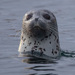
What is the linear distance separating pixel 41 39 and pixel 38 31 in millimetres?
427

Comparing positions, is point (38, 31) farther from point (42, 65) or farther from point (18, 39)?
point (18, 39)

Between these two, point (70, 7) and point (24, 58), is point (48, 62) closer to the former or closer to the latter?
point (24, 58)

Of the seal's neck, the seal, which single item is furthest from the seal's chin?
the seal's neck

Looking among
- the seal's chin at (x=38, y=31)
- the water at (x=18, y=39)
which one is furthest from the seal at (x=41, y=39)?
the water at (x=18, y=39)

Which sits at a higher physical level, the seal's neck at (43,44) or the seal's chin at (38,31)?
the seal's chin at (38,31)

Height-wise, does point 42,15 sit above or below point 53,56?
above

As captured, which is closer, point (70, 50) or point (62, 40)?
point (70, 50)

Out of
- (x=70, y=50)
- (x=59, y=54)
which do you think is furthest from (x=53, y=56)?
(x=70, y=50)

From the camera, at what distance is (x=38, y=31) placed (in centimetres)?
1294

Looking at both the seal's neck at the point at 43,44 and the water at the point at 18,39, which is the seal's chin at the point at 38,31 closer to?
the seal's neck at the point at 43,44

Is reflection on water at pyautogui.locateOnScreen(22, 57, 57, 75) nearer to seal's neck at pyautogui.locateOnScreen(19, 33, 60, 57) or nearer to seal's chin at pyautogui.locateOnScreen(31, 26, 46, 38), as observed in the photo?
seal's neck at pyautogui.locateOnScreen(19, 33, 60, 57)

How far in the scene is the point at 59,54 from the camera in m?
13.8

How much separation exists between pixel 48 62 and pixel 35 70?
1051 mm

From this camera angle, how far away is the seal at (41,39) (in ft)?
43.2
